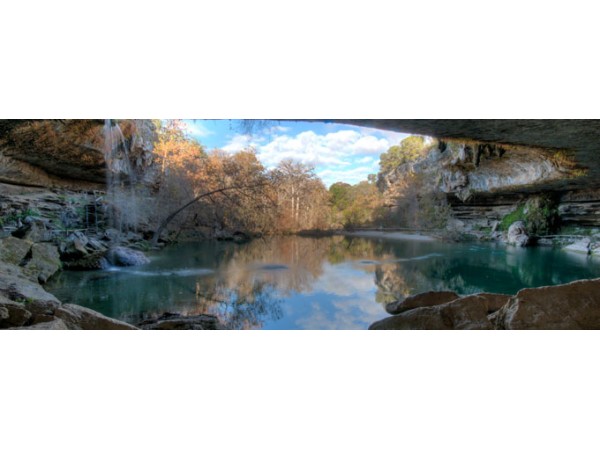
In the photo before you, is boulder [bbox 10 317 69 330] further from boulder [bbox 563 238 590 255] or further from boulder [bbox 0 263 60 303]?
boulder [bbox 563 238 590 255]

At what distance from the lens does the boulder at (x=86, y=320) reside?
251 centimetres

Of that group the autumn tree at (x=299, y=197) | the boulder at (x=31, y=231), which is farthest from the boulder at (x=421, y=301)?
the boulder at (x=31, y=231)

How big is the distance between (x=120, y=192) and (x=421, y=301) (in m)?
2.90

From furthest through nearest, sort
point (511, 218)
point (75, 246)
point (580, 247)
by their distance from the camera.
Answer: point (511, 218)
point (580, 247)
point (75, 246)

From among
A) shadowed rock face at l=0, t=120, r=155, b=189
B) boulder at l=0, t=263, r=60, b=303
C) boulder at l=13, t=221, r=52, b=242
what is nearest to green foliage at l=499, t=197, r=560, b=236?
shadowed rock face at l=0, t=120, r=155, b=189

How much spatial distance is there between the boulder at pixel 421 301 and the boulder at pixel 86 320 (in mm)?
2035

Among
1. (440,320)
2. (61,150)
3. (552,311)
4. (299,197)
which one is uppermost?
(61,150)

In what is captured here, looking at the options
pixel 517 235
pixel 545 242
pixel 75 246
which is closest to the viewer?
pixel 75 246

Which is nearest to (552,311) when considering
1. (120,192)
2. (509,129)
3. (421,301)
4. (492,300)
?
(492,300)

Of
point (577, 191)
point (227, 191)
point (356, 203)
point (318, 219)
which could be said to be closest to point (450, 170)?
point (356, 203)

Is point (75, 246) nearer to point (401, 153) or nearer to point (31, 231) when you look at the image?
point (31, 231)

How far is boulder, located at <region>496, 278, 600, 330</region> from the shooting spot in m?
2.54

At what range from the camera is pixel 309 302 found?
111 inches

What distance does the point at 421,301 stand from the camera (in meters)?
3.01
